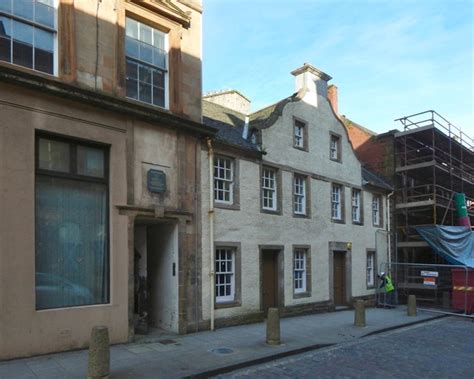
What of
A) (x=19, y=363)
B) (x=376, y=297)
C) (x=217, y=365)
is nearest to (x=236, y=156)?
(x=217, y=365)

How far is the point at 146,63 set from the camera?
37.0ft

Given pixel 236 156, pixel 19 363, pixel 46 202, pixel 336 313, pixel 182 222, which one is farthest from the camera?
pixel 336 313

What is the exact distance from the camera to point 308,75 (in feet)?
55.8

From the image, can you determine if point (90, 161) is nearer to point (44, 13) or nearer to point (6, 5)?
point (44, 13)

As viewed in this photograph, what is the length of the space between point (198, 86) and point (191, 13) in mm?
2005

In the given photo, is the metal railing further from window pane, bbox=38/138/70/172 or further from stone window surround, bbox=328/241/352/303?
window pane, bbox=38/138/70/172

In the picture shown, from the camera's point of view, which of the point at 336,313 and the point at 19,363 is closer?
the point at 19,363

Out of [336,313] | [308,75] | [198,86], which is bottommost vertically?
[336,313]

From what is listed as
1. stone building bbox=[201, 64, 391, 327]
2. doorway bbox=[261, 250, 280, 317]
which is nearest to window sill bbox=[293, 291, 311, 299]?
stone building bbox=[201, 64, 391, 327]

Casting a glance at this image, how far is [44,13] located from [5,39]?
42.6 inches

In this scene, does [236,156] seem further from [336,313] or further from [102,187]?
[336,313]

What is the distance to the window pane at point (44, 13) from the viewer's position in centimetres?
930

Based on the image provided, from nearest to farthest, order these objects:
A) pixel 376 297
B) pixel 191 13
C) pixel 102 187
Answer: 1. pixel 102 187
2. pixel 191 13
3. pixel 376 297

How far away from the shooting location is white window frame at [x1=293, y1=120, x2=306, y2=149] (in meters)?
16.0
